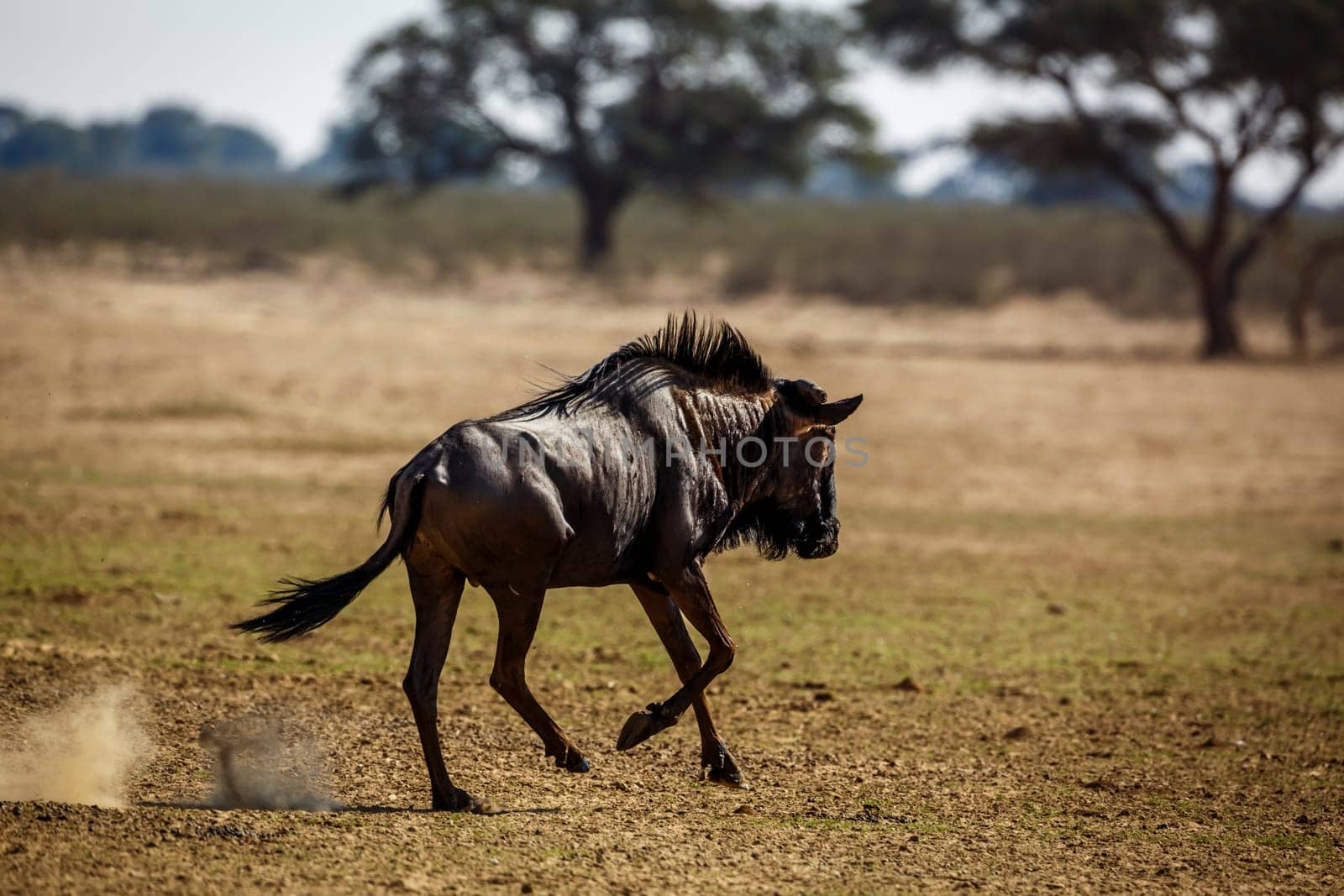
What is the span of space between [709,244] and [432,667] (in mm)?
36807

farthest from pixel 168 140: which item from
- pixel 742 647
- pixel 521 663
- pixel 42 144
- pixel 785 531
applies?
pixel 521 663

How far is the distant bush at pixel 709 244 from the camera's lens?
31.3m

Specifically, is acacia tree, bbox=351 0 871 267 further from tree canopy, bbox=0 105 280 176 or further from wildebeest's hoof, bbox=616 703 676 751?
tree canopy, bbox=0 105 280 176

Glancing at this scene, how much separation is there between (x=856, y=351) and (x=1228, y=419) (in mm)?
6101

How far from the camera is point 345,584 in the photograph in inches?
221

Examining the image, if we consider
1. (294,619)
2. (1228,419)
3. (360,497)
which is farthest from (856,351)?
(294,619)

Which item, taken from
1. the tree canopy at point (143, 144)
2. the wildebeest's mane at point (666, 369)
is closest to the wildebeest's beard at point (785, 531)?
the wildebeest's mane at point (666, 369)

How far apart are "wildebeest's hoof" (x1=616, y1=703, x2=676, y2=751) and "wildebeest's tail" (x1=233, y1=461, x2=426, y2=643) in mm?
1148

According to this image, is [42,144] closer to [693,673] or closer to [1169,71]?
[1169,71]

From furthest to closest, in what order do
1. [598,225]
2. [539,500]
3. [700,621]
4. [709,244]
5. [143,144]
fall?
[143,144] → [709,244] → [598,225] → [700,621] → [539,500]

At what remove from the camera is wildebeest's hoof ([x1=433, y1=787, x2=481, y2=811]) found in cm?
556

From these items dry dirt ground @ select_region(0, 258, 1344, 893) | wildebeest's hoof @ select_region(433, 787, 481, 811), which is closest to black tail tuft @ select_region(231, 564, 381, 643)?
dry dirt ground @ select_region(0, 258, 1344, 893)

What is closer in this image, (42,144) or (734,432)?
(734,432)

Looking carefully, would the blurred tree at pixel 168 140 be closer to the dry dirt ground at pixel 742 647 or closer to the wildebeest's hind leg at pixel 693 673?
the dry dirt ground at pixel 742 647
